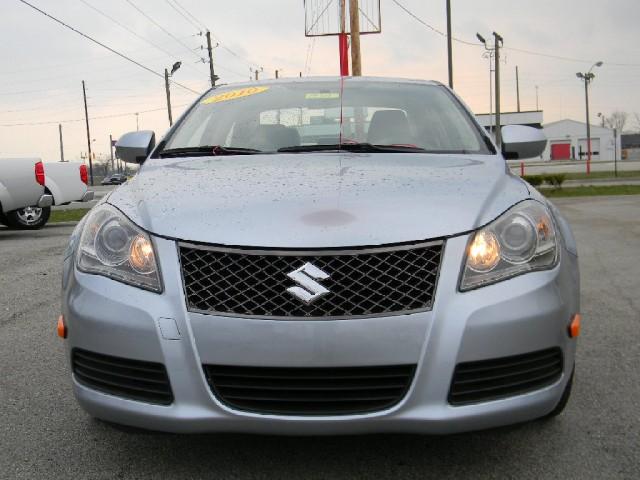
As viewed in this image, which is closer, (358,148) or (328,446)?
(328,446)

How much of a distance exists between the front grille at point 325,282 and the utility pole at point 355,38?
17133 mm

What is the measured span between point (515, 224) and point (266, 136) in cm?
150

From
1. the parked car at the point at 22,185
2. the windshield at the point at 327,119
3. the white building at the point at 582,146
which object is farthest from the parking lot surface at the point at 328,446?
the white building at the point at 582,146

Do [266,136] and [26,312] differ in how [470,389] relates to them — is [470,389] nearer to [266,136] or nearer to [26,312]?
[266,136]

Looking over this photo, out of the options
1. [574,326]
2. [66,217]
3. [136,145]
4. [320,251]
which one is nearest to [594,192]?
[66,217]

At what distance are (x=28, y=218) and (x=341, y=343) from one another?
10.9 meters

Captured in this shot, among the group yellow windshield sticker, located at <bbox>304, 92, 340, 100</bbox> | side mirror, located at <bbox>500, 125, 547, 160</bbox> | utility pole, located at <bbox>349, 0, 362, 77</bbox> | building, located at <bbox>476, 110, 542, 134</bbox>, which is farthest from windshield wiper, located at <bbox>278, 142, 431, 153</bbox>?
building, located at <bbox>476, 110, 542, 134</bbox>

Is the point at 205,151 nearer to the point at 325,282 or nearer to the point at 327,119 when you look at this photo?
the point at 327,119

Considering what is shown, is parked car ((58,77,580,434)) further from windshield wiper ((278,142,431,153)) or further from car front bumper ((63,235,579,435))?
windshield wiper ((278,142,431,153))

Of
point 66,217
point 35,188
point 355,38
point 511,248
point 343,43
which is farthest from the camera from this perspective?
point 343,43

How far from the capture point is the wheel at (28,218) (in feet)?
37.8

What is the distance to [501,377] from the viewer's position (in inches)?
84.2

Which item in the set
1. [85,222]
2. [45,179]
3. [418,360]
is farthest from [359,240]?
[45,179]

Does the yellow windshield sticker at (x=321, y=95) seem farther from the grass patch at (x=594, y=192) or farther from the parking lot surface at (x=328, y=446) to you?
the grass patch at (x=594, y=192)
